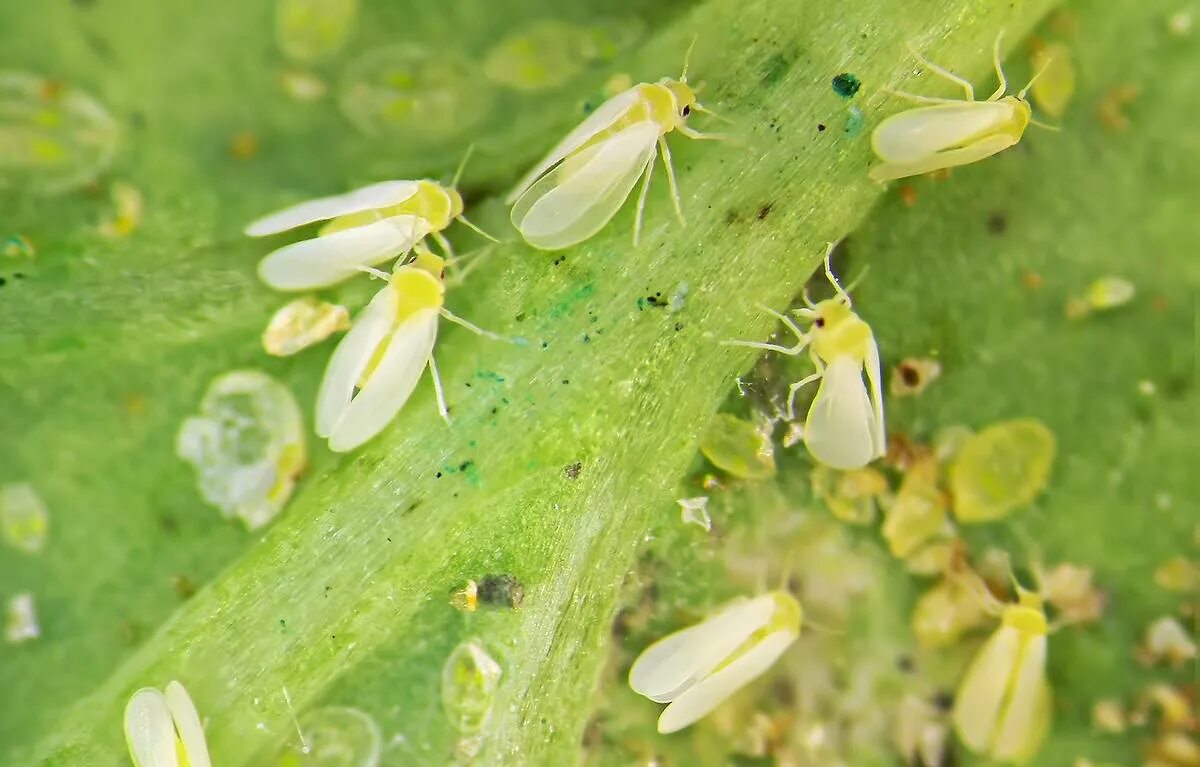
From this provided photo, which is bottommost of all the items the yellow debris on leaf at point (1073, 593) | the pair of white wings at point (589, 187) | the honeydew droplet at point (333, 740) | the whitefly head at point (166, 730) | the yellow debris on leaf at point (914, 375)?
the yellow debris on leaf at point (1073, 593)

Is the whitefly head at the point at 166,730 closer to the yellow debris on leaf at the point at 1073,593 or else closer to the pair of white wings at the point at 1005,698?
the pair of white wings at the point at 1005,698

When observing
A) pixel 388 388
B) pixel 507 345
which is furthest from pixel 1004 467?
pixel 388 388

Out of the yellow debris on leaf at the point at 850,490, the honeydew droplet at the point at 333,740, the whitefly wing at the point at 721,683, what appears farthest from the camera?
the yellow debris on leaf at the point at 850,490

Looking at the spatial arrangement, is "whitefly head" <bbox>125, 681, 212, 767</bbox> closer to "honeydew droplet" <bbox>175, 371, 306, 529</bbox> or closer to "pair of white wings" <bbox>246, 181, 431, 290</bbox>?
"honeydew droplet" <bbox>175, 371, 306, 529</bbox>

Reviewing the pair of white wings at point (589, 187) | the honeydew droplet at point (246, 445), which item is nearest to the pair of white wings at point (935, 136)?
the pair of white wings at point (589, 187)

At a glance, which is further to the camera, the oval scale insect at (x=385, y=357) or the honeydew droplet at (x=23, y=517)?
the honeydew droplet at (x=23, y=517)

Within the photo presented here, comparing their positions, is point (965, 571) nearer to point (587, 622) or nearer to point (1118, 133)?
point (587, 622)

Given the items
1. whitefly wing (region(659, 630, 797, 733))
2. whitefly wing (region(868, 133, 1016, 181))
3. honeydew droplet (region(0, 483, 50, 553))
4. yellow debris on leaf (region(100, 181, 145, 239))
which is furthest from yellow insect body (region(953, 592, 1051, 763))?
yellow debris on leaf (region(100, 181, 145, 239))
